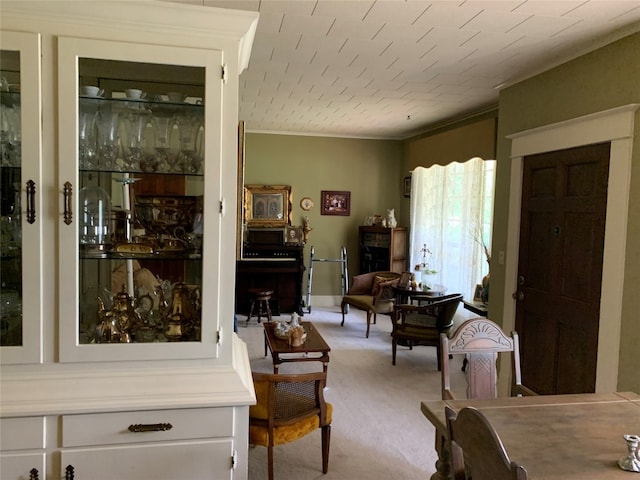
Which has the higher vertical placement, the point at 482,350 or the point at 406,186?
the point at 406,186

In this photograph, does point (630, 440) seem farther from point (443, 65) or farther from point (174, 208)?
point (443, 65)

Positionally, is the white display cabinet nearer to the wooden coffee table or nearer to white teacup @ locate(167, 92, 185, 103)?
white teacup @ locate(167, 92, 185, 103)

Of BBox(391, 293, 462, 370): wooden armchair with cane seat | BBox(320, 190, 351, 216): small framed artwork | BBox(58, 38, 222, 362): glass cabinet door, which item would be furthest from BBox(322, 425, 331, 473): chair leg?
BBox(320, 190, 351, 216): small framed artwork

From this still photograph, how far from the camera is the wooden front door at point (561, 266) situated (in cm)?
287

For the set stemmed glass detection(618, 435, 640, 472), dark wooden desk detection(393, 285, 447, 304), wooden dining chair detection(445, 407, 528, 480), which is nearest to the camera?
wooden dining chair detection(445, 407, 528, 480)

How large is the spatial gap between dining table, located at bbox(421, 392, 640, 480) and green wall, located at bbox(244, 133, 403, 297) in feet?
17.5

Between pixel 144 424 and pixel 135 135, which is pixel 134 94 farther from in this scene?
pixel 144 424

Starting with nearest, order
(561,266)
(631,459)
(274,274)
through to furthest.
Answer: (631,459) < (561,266) < (274,274)

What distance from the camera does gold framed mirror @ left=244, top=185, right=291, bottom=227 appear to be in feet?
22.5

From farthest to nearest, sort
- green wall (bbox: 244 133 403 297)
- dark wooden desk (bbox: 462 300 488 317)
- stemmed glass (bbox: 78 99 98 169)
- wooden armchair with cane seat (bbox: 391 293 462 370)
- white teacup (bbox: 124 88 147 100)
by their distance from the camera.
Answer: green wall (bbox: 244 133 403 297), wooden armchair with cane seat (bbox: 391 293 462 370), dark wooden desk (bbox: 462 300 488 317), white teacup (bbox: 124 88 147 100), stemmed glass (bbox: 78 99 98 169)

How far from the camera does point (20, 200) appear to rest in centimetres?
181

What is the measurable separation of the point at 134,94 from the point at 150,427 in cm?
134

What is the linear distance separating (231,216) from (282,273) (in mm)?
4556

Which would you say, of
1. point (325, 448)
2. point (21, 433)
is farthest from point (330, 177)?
point (21, 433)
